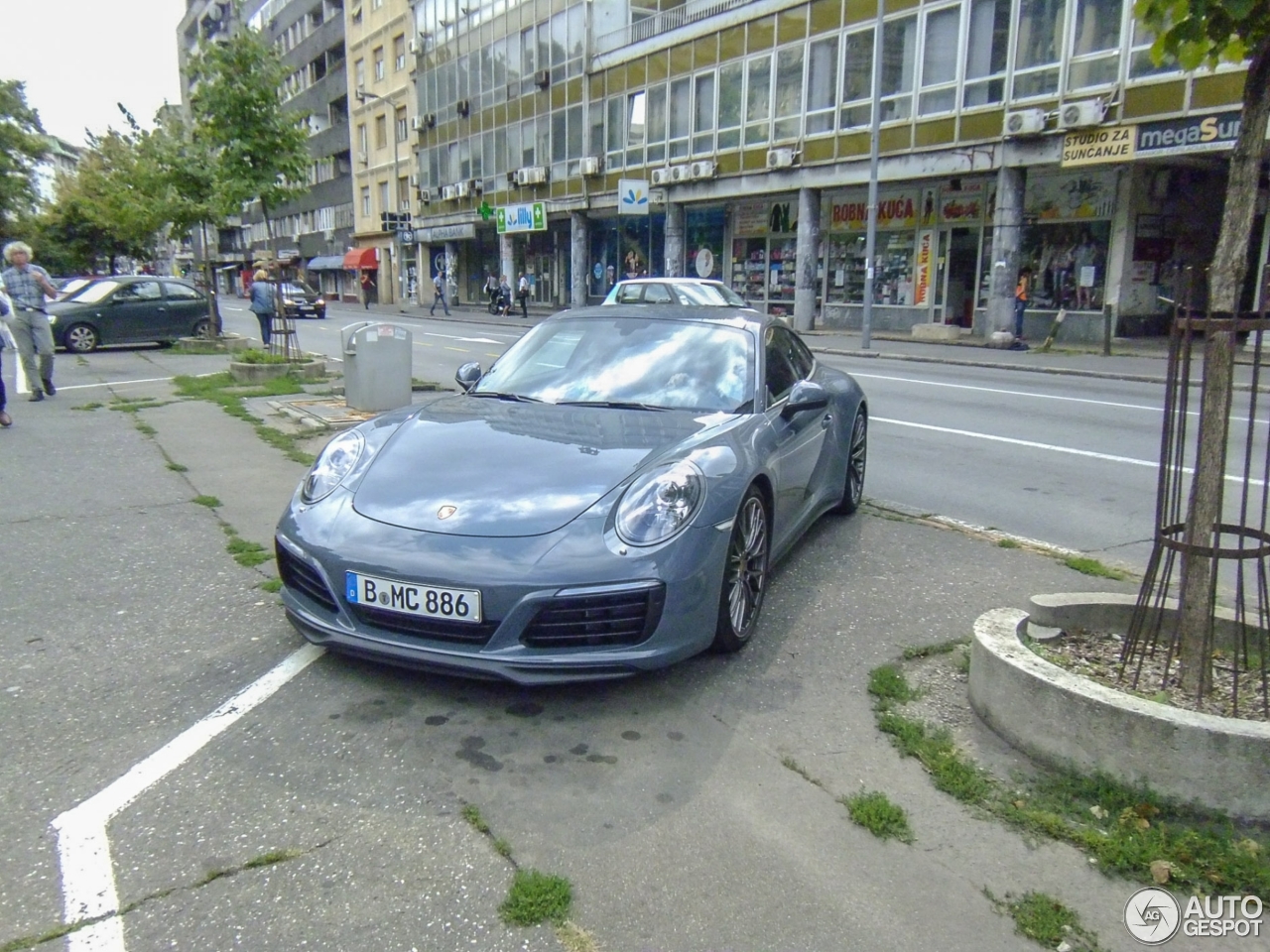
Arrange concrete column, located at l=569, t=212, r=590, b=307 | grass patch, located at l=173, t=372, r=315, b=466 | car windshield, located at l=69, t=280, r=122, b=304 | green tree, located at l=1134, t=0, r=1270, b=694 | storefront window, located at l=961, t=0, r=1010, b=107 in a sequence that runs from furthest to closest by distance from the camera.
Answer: concrete column, located at l=569, t=212, r=590, b=307, storefront window, located at l=961, t=0, r=1010, b=107, car windshield, located at l=69, t=280, r=122, b=304, grass patch, located at l=173, t=372, r=315, b=466, green tree, located at l=1134, t=0, r=1270, b=694

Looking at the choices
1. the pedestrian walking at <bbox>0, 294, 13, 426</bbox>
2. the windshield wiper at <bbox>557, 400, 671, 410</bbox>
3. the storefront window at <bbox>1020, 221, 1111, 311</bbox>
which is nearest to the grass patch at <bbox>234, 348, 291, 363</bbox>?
the pedestrian walking at <bbox>0, 294, 13, 426</bbox>

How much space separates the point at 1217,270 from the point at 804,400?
2.03 meters

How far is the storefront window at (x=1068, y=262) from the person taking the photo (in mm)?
23000

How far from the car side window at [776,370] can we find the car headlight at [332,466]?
6.82ft

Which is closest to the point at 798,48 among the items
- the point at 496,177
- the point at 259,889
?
the point at 496,177

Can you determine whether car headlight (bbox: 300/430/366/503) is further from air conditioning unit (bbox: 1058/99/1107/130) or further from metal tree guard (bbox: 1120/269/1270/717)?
air conditioning unit (bbox: 1058/99/1107/130)

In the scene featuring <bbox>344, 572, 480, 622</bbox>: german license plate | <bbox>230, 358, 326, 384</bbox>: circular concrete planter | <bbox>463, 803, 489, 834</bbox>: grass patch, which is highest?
<bbox>344, 572, 480, 622</bbox>: german license plate

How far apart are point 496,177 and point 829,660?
44.1m

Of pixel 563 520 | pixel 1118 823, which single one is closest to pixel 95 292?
pixel 563 520

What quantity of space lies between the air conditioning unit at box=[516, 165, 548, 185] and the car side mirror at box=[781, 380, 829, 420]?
37.6m

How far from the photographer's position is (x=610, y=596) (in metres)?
3.50

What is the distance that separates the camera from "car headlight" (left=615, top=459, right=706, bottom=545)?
144 inches

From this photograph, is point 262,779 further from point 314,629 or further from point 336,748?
point 314,629

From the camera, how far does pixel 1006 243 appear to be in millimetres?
22938
